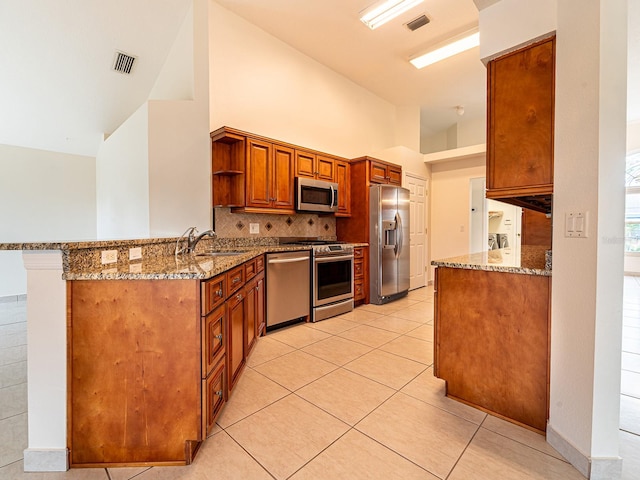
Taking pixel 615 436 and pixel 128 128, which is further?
pixel 128 128

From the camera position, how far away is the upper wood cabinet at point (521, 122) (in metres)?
1.52

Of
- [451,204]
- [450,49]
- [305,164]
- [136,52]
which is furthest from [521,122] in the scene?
[451,204]

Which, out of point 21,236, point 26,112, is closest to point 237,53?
point 26,112

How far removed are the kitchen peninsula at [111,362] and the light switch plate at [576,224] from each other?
1.72 meters

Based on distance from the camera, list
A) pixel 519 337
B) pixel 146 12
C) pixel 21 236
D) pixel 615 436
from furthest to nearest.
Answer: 1. pixel 21 236
2. pixel 146 12
3. pixel 519 337
4. pixel 615 436

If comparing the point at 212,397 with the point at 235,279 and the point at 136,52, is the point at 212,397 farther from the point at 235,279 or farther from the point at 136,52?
the point at 136,52

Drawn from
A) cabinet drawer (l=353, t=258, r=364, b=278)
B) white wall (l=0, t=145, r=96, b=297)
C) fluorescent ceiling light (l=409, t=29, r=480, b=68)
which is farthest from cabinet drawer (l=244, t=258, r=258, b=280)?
white wall (l=0, t=145, r=96, b=297)

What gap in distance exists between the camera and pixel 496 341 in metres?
1.69

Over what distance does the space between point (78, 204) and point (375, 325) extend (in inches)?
231

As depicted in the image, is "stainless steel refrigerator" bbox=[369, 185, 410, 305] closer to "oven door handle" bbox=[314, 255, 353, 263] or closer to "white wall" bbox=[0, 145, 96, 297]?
"oven door handle" bbox=[314, 255, 353, 263]

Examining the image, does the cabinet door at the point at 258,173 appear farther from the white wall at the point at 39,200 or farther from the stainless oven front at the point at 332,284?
the white wall at the point at 39,200

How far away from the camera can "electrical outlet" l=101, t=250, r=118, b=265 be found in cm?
154

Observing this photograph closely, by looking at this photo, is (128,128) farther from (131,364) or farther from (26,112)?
(131,364)

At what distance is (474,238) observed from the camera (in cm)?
593
